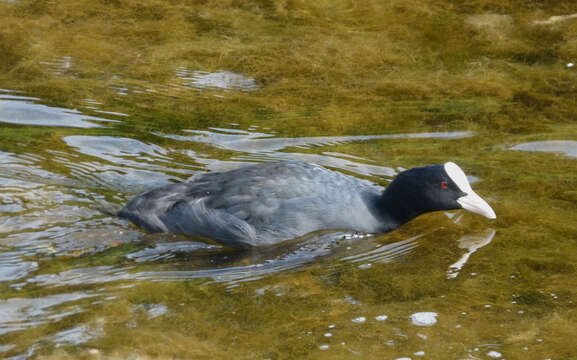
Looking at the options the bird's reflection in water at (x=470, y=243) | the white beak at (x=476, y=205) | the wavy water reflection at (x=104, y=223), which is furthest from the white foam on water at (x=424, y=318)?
the white beak at (x=476, y=205)

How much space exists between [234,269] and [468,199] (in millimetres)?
1435

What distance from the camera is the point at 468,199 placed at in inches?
175

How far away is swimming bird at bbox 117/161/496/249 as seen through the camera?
441 cm

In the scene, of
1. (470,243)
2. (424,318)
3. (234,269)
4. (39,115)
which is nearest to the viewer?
(424,318)

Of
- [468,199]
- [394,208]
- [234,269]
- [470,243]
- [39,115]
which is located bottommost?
[234,269]

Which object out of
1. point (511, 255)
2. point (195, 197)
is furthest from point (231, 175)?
point (511, 255)

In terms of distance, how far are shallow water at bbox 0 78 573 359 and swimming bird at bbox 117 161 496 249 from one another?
0.31 ft

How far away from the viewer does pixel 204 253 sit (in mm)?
4352

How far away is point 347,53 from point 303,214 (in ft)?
9.73

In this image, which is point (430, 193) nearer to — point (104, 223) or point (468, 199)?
point (468, 199)

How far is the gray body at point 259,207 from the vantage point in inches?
173

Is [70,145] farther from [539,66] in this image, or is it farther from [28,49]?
[539,66]

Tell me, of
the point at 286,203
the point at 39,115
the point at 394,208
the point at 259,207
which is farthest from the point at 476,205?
the point at 39,115

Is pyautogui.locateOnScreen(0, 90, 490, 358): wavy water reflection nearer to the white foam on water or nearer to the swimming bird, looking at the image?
the swimming bird
